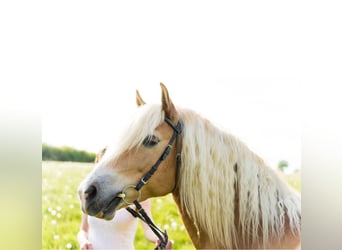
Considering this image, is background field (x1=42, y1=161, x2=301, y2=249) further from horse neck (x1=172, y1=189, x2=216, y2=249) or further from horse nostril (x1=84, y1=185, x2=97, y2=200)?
horse nostril (x1=84, y1=185, x2=97, y2=200)

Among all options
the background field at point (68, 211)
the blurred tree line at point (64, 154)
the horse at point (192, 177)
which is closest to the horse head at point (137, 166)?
the horse at point (192, 177)

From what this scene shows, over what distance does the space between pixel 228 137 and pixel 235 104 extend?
31 cm

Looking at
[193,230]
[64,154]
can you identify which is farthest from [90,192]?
[64,154]

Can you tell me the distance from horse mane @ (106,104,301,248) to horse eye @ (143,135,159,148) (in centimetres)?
2

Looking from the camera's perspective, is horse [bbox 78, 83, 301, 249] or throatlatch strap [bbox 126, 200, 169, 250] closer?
horse [bbox 78, 83, 301, 249]

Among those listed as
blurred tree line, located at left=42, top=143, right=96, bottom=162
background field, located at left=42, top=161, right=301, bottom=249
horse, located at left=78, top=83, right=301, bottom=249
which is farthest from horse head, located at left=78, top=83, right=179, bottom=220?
blurred tree line, located at left=42, top=143, right=96, bottom=162

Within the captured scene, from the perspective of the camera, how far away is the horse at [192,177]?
7.28 ft

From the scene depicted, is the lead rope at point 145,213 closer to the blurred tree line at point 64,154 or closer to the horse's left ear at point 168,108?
the horse's left ear at point 168,108

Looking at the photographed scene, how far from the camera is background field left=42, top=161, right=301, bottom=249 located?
8.11 ft

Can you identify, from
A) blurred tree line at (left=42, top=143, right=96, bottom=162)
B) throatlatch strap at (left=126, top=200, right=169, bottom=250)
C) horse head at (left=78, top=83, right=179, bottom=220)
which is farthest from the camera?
blurred tree line at (left=42, top=143, right=96, bottom=162)

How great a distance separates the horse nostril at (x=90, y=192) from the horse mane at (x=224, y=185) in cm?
33

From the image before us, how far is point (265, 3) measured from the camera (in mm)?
2594
